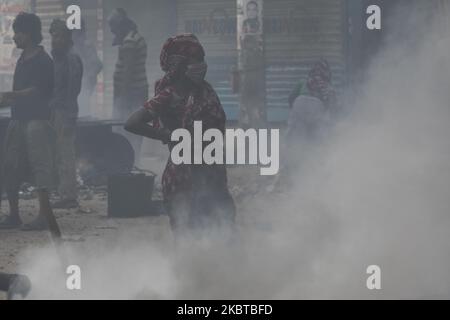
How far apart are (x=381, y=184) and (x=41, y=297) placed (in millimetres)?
5485

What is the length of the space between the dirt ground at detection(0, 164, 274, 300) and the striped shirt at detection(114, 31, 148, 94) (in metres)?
1.75

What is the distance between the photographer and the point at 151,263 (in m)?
7.90

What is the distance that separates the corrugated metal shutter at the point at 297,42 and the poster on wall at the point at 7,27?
6921 millimetres

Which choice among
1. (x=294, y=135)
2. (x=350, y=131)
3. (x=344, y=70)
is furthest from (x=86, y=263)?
(x=344, y=70)

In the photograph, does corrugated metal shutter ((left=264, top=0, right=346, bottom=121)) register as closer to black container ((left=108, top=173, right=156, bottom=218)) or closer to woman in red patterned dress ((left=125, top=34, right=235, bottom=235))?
black container ((left=108, top=173, right=156, bottom=218))

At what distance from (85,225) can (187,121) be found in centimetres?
459

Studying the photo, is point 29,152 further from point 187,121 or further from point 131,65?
point 131,65

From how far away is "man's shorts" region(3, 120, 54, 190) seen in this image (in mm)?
9875

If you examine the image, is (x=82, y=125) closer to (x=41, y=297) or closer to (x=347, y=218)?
(x=347, y=218)

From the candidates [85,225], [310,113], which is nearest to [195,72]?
[85,225]

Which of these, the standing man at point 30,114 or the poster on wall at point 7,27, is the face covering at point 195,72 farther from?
the poster on wall at point 7,27

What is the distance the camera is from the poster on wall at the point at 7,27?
2342 cm

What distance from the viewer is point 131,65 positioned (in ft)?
45.8
